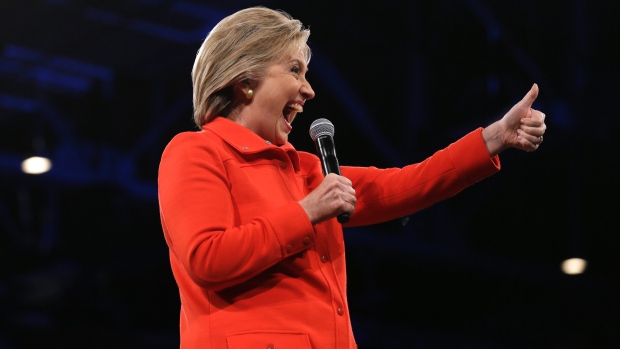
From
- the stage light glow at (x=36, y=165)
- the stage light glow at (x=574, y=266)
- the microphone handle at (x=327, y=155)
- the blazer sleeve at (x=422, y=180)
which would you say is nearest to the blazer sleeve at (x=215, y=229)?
the microphone handle at (x=327, y=155)

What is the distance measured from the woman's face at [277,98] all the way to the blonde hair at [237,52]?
19mm

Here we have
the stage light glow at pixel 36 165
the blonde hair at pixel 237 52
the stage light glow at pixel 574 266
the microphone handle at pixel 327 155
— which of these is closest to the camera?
the microphone handle at pixel 327 155

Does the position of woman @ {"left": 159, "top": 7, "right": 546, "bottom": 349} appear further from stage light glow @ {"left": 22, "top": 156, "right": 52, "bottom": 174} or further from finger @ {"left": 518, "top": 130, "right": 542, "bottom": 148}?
stage light glow @ {"left": 22, "top": 156, "right": 52, "bottom": 174}

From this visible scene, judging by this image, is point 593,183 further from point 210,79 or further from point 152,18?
point 210,79

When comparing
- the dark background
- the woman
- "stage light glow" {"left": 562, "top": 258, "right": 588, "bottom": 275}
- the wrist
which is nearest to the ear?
the woman

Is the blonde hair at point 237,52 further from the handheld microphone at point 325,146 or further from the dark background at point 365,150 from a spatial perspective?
the dark background at point 365,150

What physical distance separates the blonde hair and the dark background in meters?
2.29

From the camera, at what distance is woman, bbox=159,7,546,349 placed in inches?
56.7

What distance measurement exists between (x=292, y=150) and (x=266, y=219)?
26 cm

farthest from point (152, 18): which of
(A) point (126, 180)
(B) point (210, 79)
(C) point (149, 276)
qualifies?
(B) point (210, 79)

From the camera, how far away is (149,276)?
4980 millimetres

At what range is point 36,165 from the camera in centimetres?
423

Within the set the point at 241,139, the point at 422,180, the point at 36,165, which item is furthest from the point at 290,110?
the point at 36,165

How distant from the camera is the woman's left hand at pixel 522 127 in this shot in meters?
1.63
